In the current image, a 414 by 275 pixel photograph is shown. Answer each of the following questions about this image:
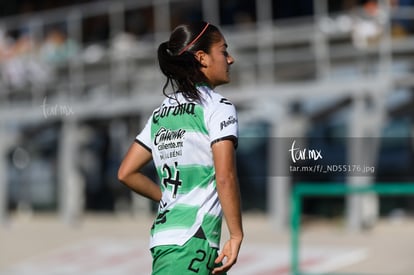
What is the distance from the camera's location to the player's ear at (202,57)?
11.3 feet

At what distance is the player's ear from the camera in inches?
136

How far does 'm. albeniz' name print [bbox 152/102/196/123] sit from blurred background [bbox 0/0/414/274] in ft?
25.2

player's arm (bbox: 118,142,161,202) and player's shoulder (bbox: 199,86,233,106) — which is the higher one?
player's shoulder (bbox: 199,86,233,106)

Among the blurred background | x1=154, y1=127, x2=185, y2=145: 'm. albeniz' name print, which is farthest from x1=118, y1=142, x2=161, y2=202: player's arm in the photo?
the blurred background

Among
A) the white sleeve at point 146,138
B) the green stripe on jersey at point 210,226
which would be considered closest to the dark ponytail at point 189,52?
the white sleeve at point 146,138

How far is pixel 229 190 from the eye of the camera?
3252 mm

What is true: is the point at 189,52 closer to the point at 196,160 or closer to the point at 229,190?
the point at 196,160

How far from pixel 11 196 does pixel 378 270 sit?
14.4 meters

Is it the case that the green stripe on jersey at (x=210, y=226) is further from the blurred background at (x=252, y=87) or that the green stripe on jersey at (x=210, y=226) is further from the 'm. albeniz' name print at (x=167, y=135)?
the blurred background at (x=252, y=87)

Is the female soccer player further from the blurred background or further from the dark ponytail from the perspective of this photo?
the blurred background

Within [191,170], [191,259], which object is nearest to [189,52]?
[191,170]

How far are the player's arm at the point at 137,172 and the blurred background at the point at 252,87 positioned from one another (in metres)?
7.47

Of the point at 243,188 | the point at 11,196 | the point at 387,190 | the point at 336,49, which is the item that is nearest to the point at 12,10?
the point at 11,196

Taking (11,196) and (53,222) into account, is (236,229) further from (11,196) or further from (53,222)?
(11,196)
